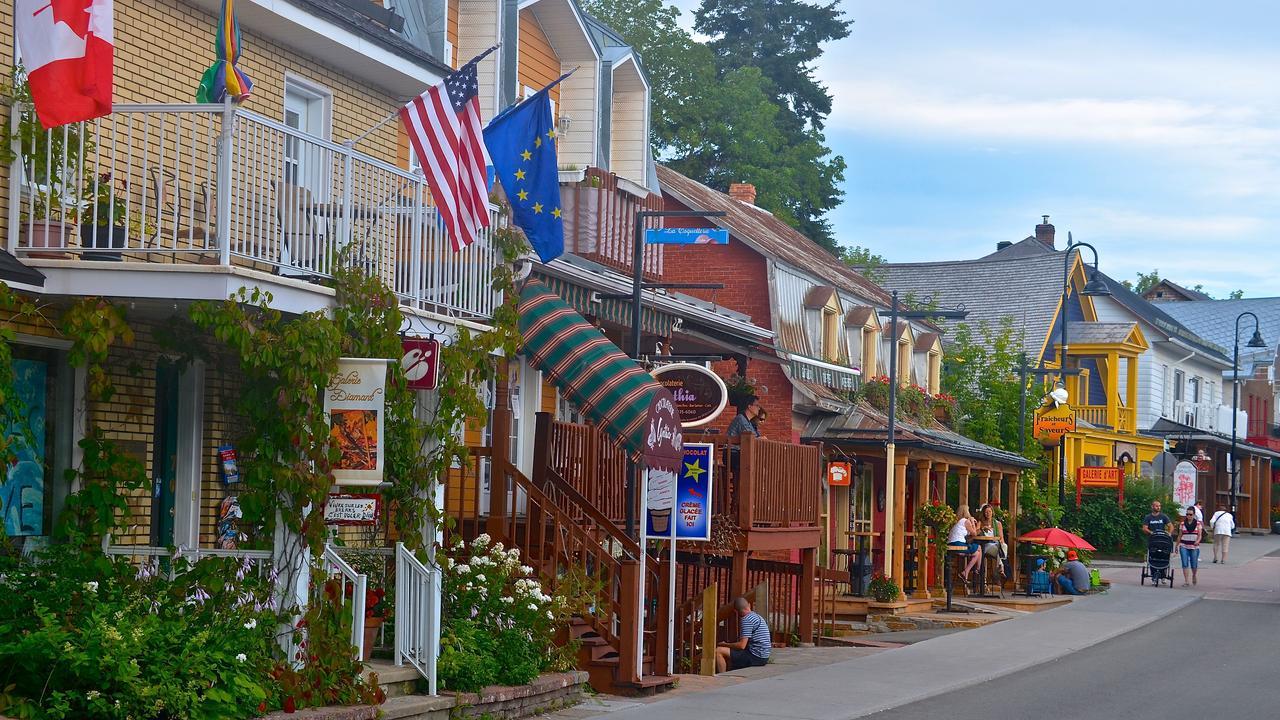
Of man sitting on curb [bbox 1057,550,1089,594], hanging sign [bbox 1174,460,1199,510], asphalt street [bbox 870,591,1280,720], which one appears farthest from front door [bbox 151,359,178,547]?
hanging sign [bbox 1174,460,1199,510]

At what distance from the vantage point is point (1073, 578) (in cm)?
3123

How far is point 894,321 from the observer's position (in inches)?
1139

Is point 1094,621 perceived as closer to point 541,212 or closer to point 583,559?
point 583,559

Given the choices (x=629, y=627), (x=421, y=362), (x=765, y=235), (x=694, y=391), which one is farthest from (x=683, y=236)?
(x=765, y=235)

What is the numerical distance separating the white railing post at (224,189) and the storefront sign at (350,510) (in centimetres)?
230

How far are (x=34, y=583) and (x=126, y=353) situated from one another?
2.20 meters

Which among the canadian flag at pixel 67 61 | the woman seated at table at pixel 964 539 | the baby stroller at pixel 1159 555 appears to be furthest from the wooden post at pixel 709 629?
the baby stroller at pixel 1159 555

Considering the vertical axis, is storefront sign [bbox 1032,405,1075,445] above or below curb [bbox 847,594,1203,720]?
above

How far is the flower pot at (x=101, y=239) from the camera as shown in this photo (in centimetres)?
1032

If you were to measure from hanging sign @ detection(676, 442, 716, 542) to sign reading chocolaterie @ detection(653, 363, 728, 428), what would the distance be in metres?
1.94

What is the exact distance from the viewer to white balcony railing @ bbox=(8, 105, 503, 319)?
410 inches

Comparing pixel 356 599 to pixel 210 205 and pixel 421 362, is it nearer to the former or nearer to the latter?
pixel 421 362

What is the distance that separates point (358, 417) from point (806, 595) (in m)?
12.1

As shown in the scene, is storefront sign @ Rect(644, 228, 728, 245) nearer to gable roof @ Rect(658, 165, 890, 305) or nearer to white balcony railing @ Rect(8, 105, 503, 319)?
white balcony railing @ Rect(8, 105, 503, 319)
